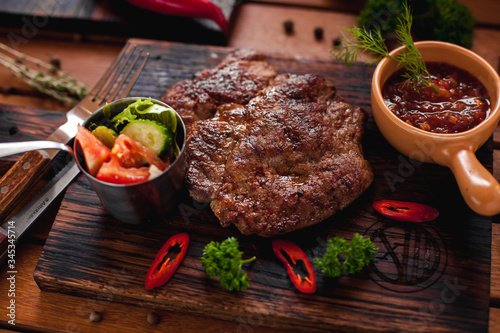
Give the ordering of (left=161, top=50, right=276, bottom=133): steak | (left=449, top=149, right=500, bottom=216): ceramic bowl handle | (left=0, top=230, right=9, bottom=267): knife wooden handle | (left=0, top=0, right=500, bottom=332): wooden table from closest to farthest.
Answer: (left=449, top=149, right=500, bottom=216): ceramic bowl handle, (left=0, top=0, right=500, bottom=332): wooden table, (left=0, top=230, right=9, bottom=267): knife wooden handle, (left=161, top=50, right=276, bottom=133): steak

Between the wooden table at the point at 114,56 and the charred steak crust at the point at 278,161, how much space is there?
0.77m

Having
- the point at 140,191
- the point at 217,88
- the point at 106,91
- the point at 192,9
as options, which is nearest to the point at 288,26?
the point at 192,9

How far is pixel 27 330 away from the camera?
286cm

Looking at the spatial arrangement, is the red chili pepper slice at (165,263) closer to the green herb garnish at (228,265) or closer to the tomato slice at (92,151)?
the green herb garnish at (228,265)

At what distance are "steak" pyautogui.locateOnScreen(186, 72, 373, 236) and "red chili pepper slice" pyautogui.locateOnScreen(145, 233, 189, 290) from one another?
0.31 metres

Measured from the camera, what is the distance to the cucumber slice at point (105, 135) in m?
2.72

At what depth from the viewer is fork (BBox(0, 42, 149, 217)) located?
269cm

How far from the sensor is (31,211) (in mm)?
3061

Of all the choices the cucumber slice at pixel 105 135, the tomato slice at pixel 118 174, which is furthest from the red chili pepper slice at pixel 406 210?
the cucumber slice at pixel 105 135

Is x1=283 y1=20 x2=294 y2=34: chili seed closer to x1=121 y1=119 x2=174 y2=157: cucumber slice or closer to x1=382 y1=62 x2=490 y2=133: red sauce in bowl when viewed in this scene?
x1=382 y1=62 x2=490 y2=133: red sauce in bowl

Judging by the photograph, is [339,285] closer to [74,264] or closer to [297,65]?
[74,264]

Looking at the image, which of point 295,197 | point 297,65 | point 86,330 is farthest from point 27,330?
point 297,65

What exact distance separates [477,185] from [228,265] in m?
1.61

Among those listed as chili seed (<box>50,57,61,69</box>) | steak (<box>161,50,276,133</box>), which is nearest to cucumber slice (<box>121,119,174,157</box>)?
steak (<box>161,50,276,133</box>)
